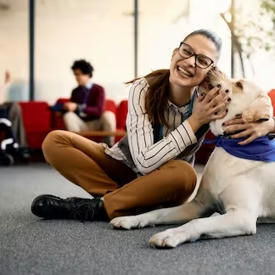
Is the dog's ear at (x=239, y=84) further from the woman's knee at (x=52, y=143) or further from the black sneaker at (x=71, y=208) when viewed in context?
the woman's knee at (x=52, y=143)

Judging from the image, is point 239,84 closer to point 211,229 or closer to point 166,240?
point 211,229

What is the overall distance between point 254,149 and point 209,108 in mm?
233

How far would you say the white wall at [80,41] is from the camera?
722 cm

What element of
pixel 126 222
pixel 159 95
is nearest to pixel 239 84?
pixel 159 95

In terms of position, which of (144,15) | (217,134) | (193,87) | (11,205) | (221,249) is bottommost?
(11,205)

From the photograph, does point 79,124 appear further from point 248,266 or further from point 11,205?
point 248,266

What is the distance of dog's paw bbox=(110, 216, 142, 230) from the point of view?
1.95m

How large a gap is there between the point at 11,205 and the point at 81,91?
3149 millimetres

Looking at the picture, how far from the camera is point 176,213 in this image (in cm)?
206

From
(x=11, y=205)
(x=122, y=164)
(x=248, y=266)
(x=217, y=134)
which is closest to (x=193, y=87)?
(x=217, y=134)

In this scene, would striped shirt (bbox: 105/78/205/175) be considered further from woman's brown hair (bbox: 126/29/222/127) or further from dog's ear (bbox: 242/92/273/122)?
dog's ear (bbox: 242/92/273/122)

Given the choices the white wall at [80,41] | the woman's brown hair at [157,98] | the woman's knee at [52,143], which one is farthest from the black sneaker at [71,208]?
the white wall at [80,41]

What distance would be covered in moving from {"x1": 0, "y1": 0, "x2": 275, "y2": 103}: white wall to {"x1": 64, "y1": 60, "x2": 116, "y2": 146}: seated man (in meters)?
1.50

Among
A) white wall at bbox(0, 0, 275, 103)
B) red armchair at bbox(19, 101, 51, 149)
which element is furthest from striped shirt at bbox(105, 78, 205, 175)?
white wall at bbox(0, 0, 275, 103)
